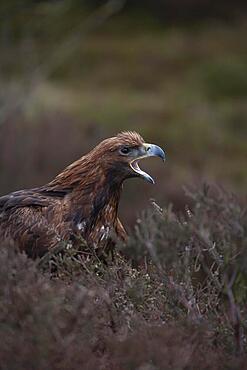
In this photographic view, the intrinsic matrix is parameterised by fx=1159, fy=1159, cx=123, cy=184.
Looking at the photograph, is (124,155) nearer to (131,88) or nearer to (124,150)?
(124,150)

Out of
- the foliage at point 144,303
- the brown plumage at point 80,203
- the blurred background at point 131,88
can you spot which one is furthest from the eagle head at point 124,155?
the blurred background at point 131,88

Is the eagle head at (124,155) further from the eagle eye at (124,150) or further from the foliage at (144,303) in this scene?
the foliage at (144,303)

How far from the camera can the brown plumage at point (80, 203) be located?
6.28 meters

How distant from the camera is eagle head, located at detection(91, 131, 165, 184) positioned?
6.59m

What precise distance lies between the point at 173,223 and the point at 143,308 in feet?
1.92

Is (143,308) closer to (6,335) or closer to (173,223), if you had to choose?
(173,223)

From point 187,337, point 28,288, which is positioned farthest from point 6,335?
point 187,337

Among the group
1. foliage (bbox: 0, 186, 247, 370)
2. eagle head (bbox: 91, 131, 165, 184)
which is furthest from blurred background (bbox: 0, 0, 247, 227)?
foliage (bbox: 0, 186, 247, 370)

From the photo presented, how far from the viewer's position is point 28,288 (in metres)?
4.36

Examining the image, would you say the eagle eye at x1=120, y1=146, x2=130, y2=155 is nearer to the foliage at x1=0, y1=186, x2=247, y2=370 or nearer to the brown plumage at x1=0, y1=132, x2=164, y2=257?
the brown plumage at x1=0, y1=132, x2=164, y2=257

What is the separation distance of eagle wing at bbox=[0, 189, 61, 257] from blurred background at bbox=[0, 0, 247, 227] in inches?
254

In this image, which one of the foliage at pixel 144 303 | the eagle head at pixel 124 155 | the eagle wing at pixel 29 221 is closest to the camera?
the foliage at pixel 144 303

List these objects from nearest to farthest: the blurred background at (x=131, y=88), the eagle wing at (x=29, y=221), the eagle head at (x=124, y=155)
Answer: the eagle wing at (x=29, y=221)
the eagle head at (x=124, y=155)
the blurred background at (x=131, y=88)

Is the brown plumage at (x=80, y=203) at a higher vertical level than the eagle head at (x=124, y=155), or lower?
lower
